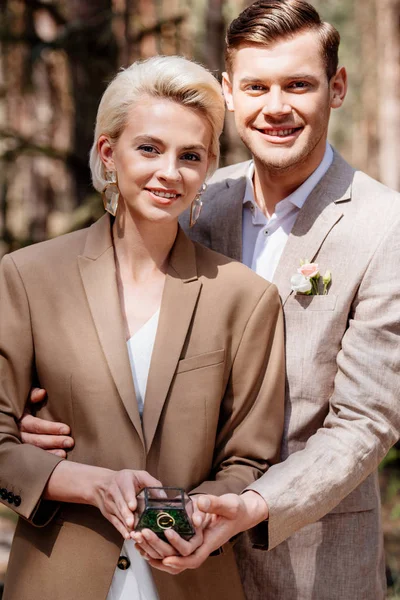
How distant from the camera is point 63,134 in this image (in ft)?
35.6

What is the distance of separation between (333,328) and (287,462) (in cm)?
45

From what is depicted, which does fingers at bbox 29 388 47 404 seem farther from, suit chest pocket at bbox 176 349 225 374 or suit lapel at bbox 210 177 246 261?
suit lapel at bbox 210 177 246 261

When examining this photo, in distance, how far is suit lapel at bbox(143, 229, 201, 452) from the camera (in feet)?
7.68

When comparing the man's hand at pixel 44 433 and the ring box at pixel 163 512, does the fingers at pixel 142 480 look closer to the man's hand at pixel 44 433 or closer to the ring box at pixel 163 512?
the ring box at pixel 163 512

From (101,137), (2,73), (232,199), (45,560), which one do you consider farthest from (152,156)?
(2,73)

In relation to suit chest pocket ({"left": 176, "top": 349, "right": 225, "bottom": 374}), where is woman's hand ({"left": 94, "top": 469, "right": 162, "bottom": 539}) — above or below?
below

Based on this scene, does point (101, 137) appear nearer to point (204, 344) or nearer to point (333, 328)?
point (204, 344)

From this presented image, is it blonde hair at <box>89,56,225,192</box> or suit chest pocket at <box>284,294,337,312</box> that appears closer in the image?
blonde hair at <box>89,56,225,192</box>

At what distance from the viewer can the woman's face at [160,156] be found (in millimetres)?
2408

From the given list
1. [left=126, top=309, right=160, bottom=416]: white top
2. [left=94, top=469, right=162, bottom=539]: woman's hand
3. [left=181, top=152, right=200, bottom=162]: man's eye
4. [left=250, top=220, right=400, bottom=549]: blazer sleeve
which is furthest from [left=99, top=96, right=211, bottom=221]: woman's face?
[left=94, top=469, right=162, bottom=539]: woman's hand

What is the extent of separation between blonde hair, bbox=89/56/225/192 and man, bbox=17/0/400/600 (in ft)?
1.12

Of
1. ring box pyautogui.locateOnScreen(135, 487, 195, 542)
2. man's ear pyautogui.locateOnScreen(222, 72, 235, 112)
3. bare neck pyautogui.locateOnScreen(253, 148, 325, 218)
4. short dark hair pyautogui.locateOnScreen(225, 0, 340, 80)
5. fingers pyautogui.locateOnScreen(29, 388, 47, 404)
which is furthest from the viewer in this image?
man's ear pyautogui.locateOnScreen(222, 72, 235, 112)

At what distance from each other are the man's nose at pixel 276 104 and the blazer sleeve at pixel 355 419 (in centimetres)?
52

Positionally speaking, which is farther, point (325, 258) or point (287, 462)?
point (325, 258)
